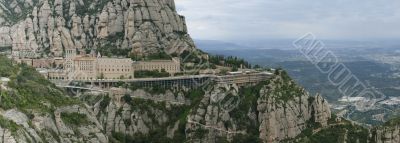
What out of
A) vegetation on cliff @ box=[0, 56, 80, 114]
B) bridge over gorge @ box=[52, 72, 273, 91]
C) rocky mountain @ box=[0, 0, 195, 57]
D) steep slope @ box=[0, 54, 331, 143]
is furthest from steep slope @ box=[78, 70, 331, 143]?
vegetation on cliff @ box=[0, 56, 80, 114]

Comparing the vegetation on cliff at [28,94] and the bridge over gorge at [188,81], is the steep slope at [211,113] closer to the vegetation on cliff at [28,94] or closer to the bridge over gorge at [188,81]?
the bridge over gorge at [188,81]

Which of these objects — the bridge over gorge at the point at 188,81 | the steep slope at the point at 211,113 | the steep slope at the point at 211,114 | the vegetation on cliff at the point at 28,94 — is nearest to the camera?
the vegetation on cliff at the point at 28,94

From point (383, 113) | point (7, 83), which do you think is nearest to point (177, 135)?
point (7, 83)

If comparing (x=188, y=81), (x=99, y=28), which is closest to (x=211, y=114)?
(x=188, y=81)

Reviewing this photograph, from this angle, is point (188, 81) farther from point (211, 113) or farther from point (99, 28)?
point (99, 28)

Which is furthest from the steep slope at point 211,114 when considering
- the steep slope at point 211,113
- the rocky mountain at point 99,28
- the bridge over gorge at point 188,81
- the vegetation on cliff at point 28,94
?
the vegetation on cliff at point 28,94

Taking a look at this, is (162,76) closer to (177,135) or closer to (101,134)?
(177,135)
